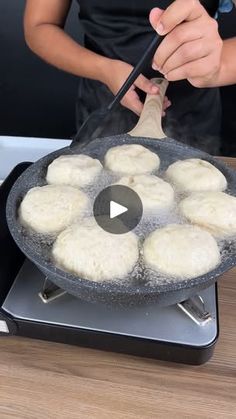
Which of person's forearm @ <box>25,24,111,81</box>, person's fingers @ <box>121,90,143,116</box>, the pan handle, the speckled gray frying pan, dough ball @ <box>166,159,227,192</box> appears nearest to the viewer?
the speckled gray frying pan

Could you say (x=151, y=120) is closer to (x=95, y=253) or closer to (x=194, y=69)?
(x=194, y=69)

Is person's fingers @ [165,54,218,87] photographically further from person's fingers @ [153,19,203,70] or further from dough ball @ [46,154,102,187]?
dough ball @ [46,154,102,187]

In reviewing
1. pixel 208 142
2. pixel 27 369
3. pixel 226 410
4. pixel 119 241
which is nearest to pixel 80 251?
pixel 119 241

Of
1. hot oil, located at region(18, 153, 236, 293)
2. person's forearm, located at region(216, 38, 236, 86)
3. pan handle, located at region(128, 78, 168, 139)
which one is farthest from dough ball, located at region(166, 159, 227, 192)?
person's forearm, located at region(216, 38, 236, 86)

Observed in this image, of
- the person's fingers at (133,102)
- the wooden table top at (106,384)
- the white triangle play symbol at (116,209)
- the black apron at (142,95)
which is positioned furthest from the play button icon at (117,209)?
the black apron at (142,95)

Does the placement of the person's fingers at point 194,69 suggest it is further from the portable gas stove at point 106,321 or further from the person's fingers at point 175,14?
the portable gas stove at point 106,321

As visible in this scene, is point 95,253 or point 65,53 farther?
point 65,53

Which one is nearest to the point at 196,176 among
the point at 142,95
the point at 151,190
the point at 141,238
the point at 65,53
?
the point at 151,190

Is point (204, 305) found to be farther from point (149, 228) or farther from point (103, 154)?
point (103, 154)
